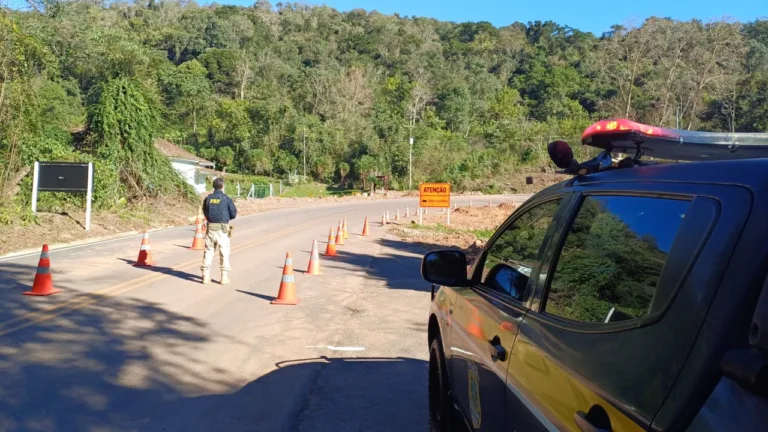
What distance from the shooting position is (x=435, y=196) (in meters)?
24.5

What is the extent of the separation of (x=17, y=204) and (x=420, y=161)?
43814 millimetres

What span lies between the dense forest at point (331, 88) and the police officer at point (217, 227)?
10681 millimetres

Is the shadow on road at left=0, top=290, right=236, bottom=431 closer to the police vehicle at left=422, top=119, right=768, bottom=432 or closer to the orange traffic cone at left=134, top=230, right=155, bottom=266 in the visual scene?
the police vehicle at left=422, top=119, right=768, bottom=432

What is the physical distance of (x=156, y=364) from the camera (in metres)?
6.71

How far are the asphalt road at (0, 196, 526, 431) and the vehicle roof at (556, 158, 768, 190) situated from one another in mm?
3374

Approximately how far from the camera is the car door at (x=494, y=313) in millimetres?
3037

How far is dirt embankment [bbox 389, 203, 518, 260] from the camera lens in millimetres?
20594

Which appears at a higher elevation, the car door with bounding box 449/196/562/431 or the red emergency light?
the red emergency light

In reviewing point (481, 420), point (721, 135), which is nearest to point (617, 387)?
point (481, 420)

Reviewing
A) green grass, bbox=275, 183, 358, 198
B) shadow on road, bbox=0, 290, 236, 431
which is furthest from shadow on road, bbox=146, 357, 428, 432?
green grass, bbox=275, 183, 358, 198

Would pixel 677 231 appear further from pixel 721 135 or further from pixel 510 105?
pixel 510 105

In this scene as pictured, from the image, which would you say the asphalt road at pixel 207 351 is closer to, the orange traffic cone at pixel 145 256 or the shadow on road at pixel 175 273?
the shadow on road at pixel 175 273

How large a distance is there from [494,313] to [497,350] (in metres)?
0.30

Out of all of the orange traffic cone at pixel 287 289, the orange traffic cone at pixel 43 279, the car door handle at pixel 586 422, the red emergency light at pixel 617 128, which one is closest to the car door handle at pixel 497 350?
the car door handle at pixel 586 422
